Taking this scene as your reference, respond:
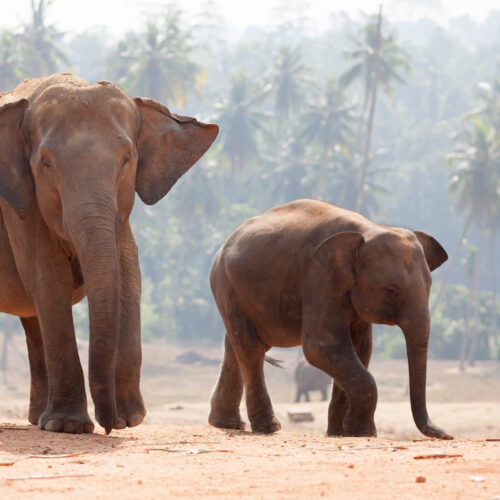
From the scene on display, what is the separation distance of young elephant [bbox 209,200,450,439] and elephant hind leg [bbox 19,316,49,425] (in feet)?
5.43

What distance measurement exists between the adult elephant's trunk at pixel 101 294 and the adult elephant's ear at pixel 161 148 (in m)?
0.98

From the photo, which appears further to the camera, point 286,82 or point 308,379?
point 286,82

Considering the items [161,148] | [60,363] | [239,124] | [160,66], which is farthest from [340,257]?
[239,124]

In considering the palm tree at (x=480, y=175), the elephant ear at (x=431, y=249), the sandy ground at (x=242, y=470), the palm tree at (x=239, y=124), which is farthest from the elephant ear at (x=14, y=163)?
the palm tree at (x=239, y=124)

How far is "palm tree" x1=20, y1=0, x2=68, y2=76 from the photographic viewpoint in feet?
164

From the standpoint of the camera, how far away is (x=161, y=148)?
759 centimetres

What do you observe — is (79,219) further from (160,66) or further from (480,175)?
(160,66)

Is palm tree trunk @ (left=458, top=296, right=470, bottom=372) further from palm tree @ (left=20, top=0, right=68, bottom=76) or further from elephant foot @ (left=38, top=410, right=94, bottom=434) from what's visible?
elephant foot @ (left=38, top=410, right=94, bottom=434)

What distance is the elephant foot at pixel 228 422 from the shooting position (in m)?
9.85

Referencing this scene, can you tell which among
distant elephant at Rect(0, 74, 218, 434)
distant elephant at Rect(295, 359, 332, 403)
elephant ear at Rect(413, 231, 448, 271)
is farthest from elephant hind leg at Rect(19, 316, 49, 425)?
distant elephant at Rect(295, 359, 332, 403)

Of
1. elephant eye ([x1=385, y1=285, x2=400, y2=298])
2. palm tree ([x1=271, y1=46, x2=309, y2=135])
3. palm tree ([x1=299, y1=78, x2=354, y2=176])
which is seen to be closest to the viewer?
elephant eye ([x1=385, y1=285, x2=400, y2=298])

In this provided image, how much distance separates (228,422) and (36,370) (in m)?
2.00

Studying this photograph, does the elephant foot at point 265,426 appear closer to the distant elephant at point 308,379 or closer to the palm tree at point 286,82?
the distant elephant at point 308,379

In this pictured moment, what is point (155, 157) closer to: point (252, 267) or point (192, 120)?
point (192, 120)
